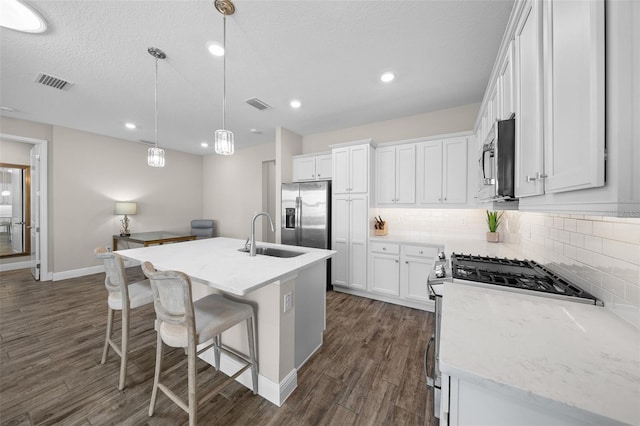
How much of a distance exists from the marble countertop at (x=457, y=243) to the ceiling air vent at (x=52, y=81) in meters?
4.31

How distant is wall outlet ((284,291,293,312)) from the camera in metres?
1.67

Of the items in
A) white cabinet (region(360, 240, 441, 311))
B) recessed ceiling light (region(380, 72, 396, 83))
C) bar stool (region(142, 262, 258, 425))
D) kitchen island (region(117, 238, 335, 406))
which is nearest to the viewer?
bar stool (region(142, 262, 258, 425))

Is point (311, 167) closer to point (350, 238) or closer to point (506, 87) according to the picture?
point (350, 238)

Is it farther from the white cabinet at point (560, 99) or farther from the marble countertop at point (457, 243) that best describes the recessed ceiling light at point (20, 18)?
the marble countertop at point (457, 243)

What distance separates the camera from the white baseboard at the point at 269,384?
1.65 meters

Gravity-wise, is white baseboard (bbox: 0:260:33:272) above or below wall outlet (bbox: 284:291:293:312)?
below

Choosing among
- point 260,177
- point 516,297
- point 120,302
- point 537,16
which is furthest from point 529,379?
point 260,177

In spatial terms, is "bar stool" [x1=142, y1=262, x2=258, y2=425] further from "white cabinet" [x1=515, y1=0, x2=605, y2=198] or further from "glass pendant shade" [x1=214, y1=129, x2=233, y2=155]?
"white cabinet" [x1=515, y1=0, x2=605, y2=198]

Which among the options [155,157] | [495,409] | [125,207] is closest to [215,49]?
[155,157]

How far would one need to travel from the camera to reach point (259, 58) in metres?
2.29

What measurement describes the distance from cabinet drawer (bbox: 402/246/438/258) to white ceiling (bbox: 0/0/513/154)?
6.58 ft

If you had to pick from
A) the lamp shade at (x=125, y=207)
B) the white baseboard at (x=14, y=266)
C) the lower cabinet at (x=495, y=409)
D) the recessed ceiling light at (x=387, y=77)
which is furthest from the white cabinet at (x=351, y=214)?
the white baseboard at (x=14, y=266)

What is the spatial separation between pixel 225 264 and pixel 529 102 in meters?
2.06

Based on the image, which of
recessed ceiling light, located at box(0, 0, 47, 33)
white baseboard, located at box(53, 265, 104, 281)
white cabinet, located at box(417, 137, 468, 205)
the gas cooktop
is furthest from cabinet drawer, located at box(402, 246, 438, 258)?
white baseboard, located at box(53, 265, 104, 281)
